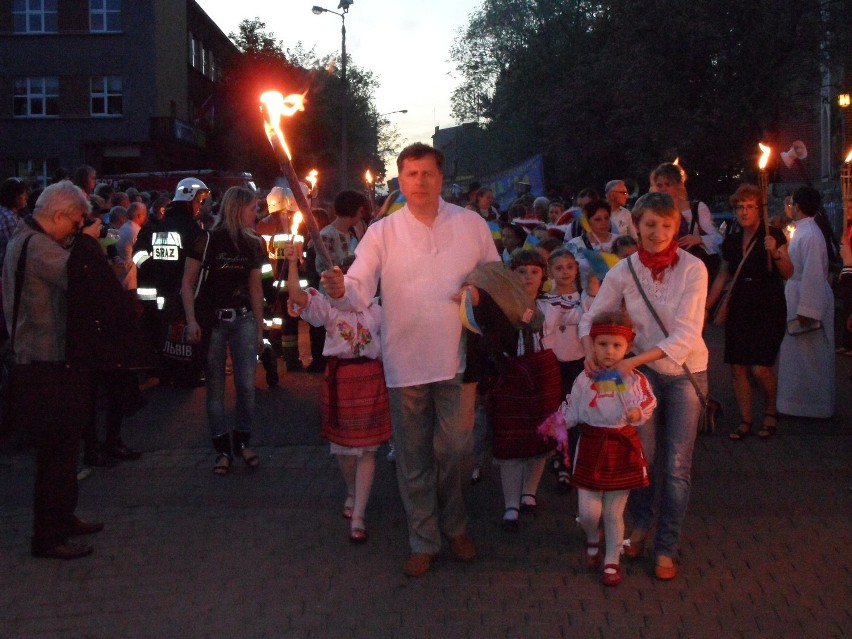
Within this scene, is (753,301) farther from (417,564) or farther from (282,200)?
(282,200)

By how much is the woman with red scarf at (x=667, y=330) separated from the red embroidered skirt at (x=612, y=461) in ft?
0.55

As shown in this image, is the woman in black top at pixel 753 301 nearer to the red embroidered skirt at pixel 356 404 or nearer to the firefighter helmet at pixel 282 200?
the red embroidered skirt at pixel 356 404

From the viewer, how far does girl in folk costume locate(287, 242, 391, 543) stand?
6160 millimetres

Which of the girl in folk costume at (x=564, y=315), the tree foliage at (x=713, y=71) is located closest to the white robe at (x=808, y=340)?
the girl in folk costume at (x=564, y=315)

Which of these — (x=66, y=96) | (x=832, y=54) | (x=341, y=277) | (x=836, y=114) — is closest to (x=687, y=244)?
(x=341, y=277)

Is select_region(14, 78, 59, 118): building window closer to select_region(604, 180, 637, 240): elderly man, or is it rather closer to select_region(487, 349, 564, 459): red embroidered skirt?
select_region(604, 180, 637, 240): elderly man

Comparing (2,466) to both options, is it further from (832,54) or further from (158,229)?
(832,54)

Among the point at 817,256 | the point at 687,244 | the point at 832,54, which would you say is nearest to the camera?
the point at 687,244

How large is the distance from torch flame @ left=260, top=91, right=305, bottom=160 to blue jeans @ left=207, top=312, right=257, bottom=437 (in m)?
2.86

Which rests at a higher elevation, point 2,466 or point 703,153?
point 703,153

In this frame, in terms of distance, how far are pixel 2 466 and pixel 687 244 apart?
5289mm

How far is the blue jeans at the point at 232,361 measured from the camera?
759 cm

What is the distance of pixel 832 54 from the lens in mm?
19688

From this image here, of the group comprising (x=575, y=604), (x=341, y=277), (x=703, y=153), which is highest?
(x=703, y=153)
